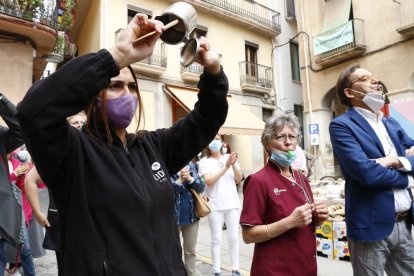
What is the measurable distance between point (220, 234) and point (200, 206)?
2.08ft

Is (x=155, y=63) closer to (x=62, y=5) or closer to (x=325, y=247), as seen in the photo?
(x=62, y=5)

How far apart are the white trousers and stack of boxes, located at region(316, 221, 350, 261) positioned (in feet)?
4.76

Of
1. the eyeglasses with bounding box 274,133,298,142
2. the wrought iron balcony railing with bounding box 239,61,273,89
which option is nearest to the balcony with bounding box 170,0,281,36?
the wrought iron balcony railing with bounding box 239,61,273,89

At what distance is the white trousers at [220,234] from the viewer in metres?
4.64

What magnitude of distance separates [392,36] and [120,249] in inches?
551

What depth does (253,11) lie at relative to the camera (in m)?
18.5

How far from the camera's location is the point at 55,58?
37.2ft

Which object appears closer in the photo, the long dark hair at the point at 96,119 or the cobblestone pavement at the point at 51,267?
the long dark hair at the point at 96,119

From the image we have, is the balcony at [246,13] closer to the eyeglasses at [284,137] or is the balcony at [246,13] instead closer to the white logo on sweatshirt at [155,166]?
the eyeglasses at [284,137]

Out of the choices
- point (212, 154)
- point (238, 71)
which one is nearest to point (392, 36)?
point (238, 71)

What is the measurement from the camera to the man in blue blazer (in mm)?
2379

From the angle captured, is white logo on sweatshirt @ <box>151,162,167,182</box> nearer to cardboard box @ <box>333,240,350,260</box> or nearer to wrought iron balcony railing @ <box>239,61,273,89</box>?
cardboard box @ <box>333,240,350,260</box>

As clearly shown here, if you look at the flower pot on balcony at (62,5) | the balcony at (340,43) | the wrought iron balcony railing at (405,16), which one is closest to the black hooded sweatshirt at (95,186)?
the flower pot on balcony at (62,5)

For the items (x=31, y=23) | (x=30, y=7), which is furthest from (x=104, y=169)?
(x=30, y=7)
